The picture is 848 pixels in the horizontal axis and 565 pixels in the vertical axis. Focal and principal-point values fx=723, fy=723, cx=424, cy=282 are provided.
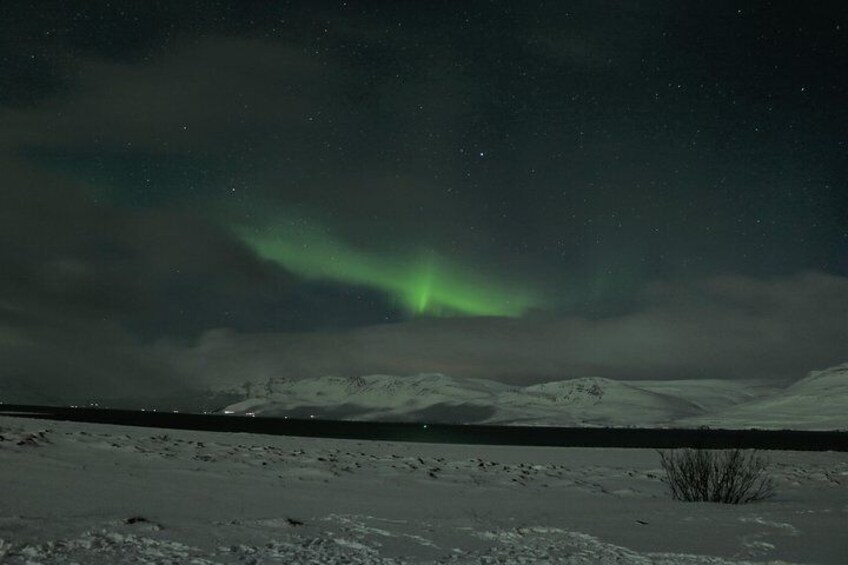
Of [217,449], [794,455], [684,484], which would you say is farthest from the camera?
[794,455]

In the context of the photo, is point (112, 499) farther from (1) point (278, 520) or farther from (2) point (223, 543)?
(2) point (223, 543)

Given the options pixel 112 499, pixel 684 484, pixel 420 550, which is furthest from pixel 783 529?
pixel 112 499

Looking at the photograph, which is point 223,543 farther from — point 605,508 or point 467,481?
point 467,481

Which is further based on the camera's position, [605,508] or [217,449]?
[217,449]

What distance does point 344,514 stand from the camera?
1397 centimetres

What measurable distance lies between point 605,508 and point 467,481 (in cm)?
617

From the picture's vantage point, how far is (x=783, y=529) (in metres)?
13.8

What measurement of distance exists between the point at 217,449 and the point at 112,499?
12232mm

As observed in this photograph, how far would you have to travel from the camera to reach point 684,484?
19.3 m

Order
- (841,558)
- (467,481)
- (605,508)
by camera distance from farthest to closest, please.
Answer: (467,481)
(605,508)
(841,558)

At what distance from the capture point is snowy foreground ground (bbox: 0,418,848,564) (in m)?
9.87

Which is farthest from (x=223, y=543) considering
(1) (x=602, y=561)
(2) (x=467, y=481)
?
(2) (x=467, y=481)

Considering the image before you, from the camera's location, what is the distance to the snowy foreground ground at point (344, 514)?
32.4 feet

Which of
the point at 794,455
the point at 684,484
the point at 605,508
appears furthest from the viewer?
the point at 794,455
